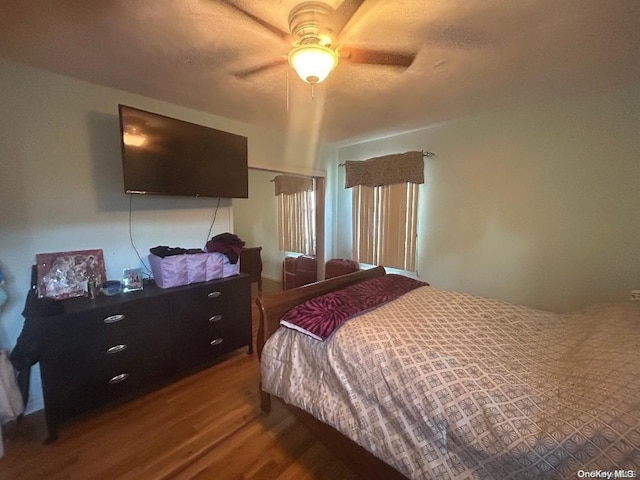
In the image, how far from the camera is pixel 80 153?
1952 mm

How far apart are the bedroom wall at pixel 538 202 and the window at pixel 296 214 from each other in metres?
1.81

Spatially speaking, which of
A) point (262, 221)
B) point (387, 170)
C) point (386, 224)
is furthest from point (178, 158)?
point (262, 221)

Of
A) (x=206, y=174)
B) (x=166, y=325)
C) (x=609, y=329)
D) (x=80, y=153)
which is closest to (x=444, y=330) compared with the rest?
(x=609, y=329)

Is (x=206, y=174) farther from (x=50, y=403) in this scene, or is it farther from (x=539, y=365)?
(x=539, y=365)

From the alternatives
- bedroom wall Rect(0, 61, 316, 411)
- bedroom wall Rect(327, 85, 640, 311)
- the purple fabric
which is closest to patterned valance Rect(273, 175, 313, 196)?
bedroom wall Rect(327, 85, 640, 311)

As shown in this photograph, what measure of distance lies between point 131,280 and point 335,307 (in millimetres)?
1683

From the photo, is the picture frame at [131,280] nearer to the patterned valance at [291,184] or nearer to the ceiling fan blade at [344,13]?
the ceiling fan blade at [344,13]

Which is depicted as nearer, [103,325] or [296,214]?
[103,325]

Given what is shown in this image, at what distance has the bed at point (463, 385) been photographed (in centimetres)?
83

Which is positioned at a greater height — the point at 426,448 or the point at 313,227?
the point at 313,227

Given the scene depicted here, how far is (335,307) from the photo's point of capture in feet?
5.39

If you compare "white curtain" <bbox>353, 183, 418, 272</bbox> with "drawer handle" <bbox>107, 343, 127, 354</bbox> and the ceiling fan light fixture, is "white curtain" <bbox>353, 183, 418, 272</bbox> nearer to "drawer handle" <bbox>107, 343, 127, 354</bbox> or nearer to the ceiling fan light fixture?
the ceiling fan light fixture

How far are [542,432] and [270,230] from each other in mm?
4835

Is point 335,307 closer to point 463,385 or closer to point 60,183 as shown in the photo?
point 463,385
